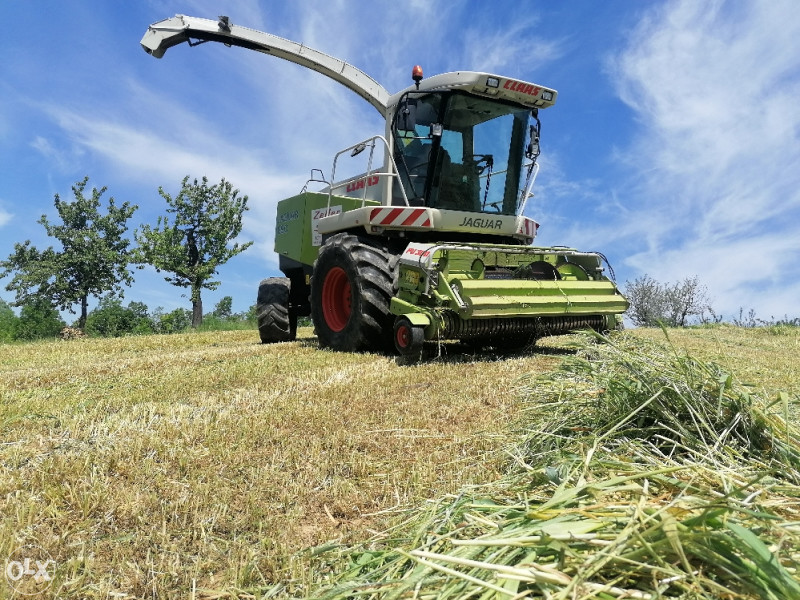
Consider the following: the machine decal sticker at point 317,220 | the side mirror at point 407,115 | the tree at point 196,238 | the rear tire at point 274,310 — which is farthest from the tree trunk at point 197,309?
the side mirror at point 407,115

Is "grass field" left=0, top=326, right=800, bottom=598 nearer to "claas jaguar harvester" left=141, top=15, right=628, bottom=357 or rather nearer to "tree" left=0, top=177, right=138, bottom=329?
"claas jaguar harvester" left=141, top=15, right=628, bottom=357

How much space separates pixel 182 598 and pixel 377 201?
5669 mm

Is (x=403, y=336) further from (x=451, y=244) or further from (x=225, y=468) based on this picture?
(x=225, y=468)

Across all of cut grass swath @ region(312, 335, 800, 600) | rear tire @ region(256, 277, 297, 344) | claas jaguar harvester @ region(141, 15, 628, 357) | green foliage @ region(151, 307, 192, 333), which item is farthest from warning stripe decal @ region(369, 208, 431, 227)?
green foliage @ region(151, 307, 192, 333)

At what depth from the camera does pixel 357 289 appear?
577cm

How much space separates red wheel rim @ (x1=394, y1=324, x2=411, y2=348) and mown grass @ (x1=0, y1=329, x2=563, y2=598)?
2.44 feet

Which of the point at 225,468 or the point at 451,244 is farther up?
the point at 451,244

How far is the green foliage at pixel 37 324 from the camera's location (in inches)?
931

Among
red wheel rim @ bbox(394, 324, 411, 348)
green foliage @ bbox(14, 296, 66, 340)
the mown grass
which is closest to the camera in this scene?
the mown grass

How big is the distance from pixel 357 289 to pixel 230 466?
11.8 ft

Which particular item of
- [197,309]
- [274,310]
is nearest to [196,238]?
[197,309]

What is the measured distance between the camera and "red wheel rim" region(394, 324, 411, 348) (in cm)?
491

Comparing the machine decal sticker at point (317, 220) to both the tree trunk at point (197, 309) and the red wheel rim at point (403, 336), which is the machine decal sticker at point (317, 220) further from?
the tree trunk at point (197, 309)

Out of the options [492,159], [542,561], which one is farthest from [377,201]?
[542,561]
